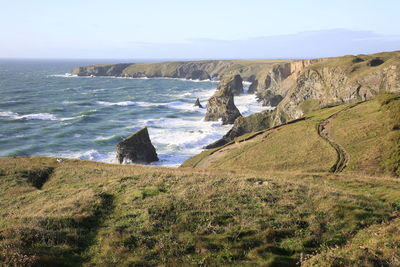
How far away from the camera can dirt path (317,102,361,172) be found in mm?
40188

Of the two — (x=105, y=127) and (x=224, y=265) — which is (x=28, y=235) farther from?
(x=105, y=127)

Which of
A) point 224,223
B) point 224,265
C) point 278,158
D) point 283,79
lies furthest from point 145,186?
point 283,79

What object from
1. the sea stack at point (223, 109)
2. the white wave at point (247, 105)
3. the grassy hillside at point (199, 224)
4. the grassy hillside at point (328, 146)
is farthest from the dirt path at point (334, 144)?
the white wave at point (247, 105)

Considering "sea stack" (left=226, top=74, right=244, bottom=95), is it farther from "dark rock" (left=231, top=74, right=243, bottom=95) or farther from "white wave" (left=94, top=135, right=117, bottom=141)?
"white wave" (left=94, top=135, right=117, bottom=141)

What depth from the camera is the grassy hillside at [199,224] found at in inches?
488

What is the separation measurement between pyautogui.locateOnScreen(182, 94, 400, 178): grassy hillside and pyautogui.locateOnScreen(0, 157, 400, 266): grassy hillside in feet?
54.5

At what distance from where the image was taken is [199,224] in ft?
50.4

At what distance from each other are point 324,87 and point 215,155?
4556cm

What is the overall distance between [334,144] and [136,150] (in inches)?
1376

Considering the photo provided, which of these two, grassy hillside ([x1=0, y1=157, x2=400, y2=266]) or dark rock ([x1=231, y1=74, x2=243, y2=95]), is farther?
dark rock ([x1=231, y1=74, x2=243, y2=95])

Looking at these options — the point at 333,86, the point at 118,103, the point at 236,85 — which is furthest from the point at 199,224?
the point at 236,85

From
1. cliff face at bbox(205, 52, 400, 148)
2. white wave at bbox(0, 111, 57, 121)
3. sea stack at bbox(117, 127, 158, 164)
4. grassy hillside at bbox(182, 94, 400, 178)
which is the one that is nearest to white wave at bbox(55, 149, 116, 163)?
sea stack at bbox(117, 127, 158, 164)

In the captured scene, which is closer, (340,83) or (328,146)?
(328,146)

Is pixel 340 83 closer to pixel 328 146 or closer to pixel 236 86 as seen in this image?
pixel 328 146
